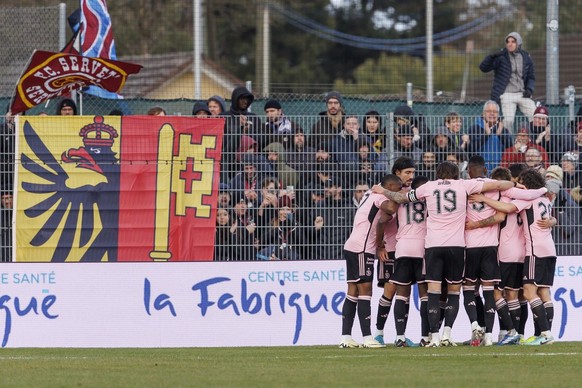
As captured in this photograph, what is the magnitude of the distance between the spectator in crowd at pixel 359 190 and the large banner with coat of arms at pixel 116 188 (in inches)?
71.2

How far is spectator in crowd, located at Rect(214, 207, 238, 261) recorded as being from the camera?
55.9 feet

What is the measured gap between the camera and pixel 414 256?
14844 millimetres

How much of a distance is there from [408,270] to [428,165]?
249cm

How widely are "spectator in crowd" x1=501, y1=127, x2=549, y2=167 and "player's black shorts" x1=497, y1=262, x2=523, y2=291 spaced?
7.22ft

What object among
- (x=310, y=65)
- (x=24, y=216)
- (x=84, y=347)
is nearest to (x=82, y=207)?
(x=24, y=216)

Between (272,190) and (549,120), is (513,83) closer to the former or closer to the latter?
(549,120)

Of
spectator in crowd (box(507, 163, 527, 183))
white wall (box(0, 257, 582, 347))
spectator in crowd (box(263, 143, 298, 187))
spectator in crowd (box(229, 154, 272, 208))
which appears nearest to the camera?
spectator in crowd (box(507, 163, 527, 183))

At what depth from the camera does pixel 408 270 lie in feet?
49.1

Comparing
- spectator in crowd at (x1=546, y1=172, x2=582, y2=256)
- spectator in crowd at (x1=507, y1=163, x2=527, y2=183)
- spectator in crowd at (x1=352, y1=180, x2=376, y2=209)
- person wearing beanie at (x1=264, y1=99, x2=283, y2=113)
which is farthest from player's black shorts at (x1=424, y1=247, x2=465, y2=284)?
person wearing beanie at (x1=264, y1=99, x2=283, y2=113)

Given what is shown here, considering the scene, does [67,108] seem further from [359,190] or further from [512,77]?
[512,77]

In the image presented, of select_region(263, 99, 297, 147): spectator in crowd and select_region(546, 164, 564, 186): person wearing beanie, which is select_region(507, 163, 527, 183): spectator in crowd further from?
select_region(263, 99, 297, 147): spectator in crowd

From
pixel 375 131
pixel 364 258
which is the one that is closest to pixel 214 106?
pixel 375 131

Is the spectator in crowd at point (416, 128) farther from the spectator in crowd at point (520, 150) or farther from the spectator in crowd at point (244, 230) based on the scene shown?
the spectator in crowd at point (244, 230)

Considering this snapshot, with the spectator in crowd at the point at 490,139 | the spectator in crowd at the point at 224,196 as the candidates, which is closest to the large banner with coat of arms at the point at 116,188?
the spectator in crowd at the point at 224,196
